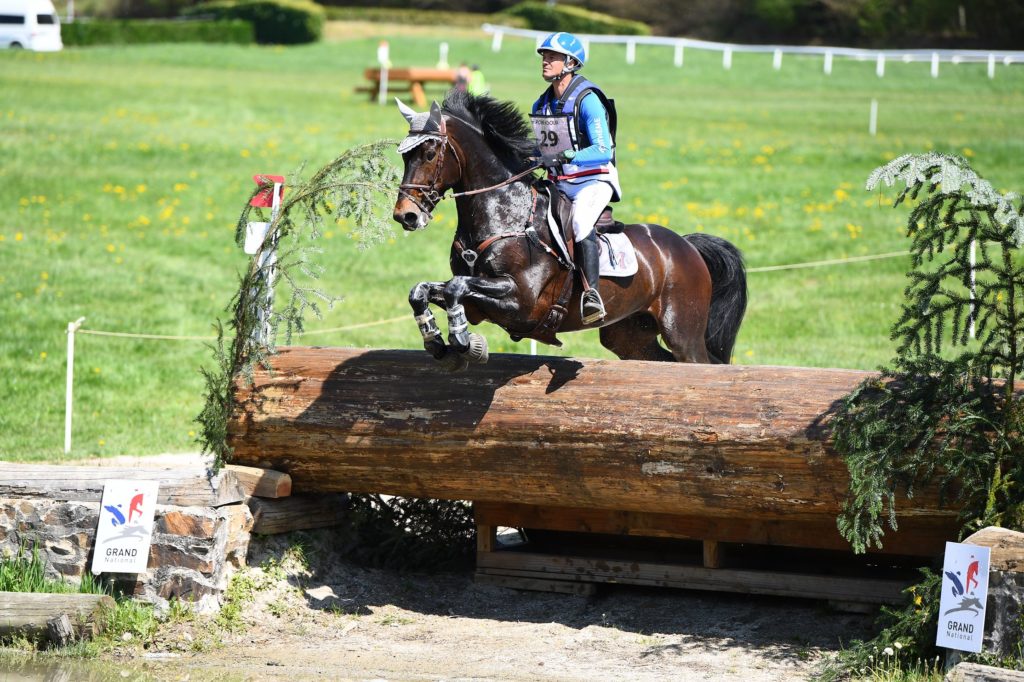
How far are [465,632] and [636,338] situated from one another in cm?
236

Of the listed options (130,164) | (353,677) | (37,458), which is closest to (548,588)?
(353,677)

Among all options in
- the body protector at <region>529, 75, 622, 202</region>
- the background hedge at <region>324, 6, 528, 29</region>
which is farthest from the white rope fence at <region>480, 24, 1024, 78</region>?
the body protector at <region>529, 75, 622, 202</region>

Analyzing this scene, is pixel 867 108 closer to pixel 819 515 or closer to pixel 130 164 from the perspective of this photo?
pixel 130 164

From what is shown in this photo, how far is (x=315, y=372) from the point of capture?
730 cm

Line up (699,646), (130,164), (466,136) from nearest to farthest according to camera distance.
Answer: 1. (699,646)
2. (466,136)
3. (130,164)

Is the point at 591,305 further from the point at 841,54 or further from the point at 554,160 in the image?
the point at 841,54

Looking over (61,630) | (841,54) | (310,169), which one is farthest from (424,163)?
(841,54)

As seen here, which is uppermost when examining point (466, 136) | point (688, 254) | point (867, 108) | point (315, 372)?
point (867, 108)

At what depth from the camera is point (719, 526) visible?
6980 millimetres

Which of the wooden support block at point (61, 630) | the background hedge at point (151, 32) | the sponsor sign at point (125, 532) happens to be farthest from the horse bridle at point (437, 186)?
the background hedge at point (151, 32)

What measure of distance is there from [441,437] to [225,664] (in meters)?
1.62

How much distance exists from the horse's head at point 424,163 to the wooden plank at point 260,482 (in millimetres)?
1679

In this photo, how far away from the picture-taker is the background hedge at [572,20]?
46.8 meters

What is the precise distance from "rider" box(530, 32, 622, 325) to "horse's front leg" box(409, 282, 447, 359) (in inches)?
35.2
